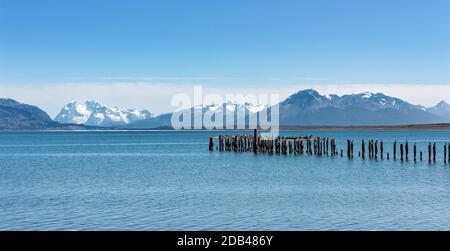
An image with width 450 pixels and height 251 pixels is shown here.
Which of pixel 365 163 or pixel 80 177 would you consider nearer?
pixel 80 177

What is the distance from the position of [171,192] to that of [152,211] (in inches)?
303

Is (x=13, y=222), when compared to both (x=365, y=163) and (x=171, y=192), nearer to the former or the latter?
(x=171, y=192)
